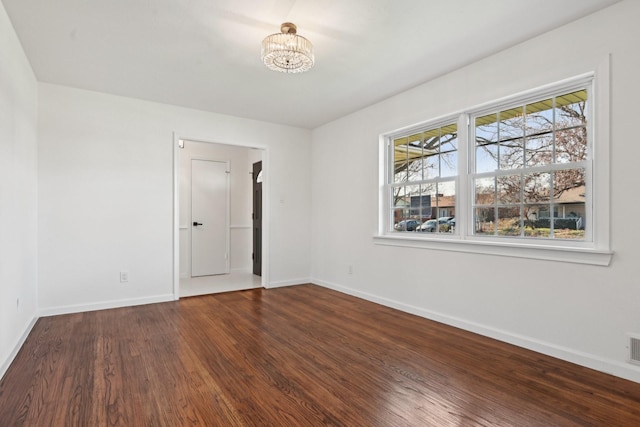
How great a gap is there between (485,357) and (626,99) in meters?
2.09

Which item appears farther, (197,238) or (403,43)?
(197,238)

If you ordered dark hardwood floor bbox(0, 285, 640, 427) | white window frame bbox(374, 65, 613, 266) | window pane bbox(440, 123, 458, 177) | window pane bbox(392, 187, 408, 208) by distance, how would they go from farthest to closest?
window pane bbox(392, 187, 408, 208), window pane bbox(440, 123, 458, 177), white window frame bbox(374, 65, 613, 266), dark hardwood floor bbox(0, 285, 640, 427)

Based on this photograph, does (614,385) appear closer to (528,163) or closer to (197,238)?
(528,163)

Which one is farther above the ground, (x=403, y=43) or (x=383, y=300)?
(x=403, y=43)

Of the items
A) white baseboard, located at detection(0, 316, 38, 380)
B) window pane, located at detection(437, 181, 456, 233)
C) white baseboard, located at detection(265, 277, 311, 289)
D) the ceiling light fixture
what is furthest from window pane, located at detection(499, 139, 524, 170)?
white baseboard, located at detection(0, 316, 38, 380)

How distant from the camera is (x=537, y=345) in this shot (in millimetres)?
2660

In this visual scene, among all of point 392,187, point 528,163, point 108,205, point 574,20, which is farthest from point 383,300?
point 108,205

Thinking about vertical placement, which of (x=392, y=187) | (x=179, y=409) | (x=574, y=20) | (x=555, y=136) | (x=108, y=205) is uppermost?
(x=574, y=20)

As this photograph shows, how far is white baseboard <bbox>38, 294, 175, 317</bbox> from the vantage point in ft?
11.9

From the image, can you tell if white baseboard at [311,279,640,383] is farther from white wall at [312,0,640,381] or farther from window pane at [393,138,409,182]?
window pane at [393,138,409,182]

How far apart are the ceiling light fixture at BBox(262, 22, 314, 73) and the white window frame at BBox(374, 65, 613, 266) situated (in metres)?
1.71

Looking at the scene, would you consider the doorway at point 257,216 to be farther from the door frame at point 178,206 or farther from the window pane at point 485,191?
the window pane at point 485,191

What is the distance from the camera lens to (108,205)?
3945mm

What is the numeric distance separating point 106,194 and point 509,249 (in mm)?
4358
